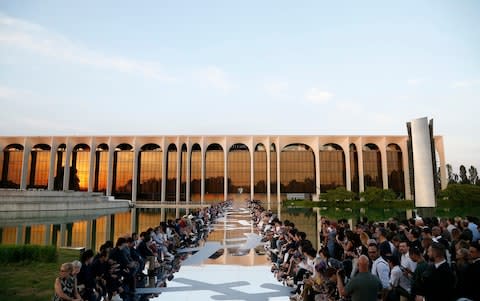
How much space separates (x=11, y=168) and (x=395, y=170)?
207 feet

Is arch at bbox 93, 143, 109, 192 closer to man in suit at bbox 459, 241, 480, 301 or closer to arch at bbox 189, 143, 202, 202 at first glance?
arch at bbox 189, 143, 202, 202

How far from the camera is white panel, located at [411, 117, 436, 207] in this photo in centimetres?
2300

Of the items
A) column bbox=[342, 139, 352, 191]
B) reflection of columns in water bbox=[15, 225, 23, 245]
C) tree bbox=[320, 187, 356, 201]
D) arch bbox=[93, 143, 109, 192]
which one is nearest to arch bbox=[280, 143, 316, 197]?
column bbox=[342, 139, 352, 191]

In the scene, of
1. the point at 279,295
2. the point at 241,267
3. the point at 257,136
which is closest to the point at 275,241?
the point at 241,267

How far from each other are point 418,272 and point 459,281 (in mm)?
708

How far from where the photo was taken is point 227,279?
855 centimetres

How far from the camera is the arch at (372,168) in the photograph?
57.4 m

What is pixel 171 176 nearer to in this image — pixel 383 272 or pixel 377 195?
pixel 377 195

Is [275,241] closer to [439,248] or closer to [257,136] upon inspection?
[439,248]

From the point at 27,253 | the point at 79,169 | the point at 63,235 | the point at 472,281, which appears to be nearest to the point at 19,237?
the point at 63,235

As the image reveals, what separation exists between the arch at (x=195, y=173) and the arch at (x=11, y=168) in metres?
28.0

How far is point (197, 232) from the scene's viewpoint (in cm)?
1623

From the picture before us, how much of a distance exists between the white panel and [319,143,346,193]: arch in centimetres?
3396

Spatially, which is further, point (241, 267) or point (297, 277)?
point (241, 267)
